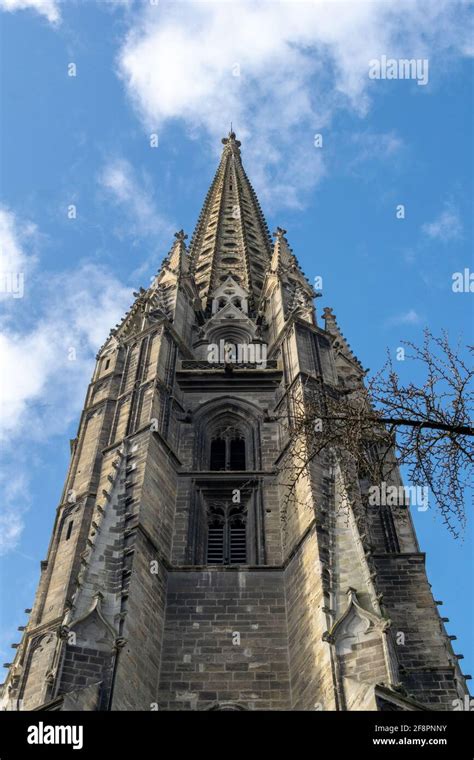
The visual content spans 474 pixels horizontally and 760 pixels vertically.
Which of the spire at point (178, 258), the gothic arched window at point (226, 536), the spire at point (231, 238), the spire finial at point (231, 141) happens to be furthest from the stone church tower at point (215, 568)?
the spire finial at point (231, 141)

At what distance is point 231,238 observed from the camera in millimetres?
48625

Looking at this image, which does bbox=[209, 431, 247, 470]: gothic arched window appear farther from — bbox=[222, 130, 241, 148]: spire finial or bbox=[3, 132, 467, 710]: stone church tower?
bbox=[222, 130, 241, 148]: spire finial

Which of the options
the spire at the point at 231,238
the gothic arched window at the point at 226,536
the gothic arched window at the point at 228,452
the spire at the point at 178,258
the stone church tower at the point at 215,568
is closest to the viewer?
the stone church tower at the point at 215,568

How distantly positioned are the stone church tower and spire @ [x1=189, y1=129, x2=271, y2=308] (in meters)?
10.8

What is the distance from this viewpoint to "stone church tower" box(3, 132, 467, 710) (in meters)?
17.3

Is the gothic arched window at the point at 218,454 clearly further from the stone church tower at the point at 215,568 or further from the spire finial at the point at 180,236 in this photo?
the spire finial at the point at 180,236

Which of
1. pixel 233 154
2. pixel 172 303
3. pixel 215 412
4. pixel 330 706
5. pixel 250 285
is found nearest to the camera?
pixel 330 706

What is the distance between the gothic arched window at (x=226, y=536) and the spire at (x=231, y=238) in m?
15.9

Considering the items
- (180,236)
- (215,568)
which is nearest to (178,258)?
(180,236)

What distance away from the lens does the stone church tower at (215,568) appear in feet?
56.9
